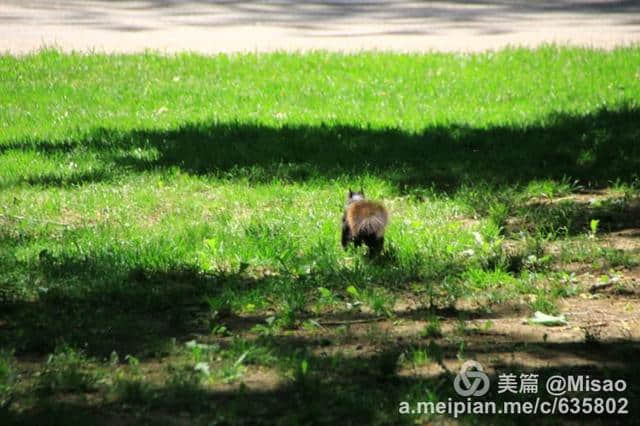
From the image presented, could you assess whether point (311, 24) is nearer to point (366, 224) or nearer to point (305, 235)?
point (305, 235)

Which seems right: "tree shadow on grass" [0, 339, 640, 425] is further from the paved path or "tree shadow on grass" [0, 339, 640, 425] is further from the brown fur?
the paved path

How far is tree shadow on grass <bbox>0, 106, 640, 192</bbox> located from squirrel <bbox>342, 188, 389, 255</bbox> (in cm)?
180

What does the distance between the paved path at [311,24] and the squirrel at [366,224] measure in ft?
27.4

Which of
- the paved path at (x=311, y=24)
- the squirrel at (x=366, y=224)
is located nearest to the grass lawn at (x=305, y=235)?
the squirrel at (x=366, y=224)

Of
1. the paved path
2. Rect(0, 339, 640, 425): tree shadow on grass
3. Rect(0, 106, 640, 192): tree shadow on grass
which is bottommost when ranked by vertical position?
Rect(0, 106, 640, 192): tree shadow on grass

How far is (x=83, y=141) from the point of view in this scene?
32.7ft

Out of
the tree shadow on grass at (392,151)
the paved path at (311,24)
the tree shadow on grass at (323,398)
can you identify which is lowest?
the tree shadow on grass at (392,151)

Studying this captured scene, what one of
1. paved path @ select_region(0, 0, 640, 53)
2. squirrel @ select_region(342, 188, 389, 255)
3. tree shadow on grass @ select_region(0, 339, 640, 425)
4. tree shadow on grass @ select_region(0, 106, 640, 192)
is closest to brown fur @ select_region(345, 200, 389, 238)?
squirrel @ select_region(342, 188, 389, 255)

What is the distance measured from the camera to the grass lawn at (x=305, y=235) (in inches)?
181

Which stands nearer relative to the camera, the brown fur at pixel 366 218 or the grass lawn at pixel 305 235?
the grass lawn at pixel 305 235

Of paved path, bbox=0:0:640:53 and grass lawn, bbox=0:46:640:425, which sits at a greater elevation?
paved path, bbox=0:0:640:53

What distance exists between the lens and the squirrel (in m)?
6.33

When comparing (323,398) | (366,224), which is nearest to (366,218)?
(366,224)

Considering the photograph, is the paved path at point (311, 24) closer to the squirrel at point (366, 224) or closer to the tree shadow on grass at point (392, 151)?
the tree shadow on grass at point (392, 151)
